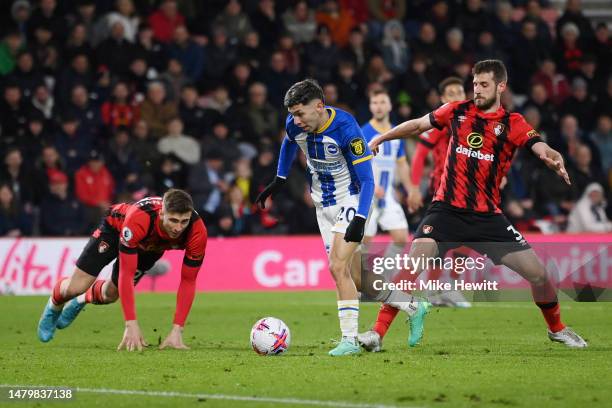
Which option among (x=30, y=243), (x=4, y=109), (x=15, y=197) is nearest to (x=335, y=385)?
(x=30, y=243)

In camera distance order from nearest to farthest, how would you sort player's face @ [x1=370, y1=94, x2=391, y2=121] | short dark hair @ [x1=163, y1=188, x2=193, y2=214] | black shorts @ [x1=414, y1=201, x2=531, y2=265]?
short dark hair @ [x1=163, y1=188, x2=193, y2=214]
black shorts @ [x1=414, y1=201, x2=531, y2=265]
player's face @ [x1=370, y1=94, x2=391, y2=121]

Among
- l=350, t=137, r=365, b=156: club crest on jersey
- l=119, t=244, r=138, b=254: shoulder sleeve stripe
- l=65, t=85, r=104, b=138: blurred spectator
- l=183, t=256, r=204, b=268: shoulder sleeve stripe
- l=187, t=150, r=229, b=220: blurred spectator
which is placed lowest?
l=183, t=256, r=204, b=268: shoulder sleeve stripe

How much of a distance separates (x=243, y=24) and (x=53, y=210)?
18.2ft

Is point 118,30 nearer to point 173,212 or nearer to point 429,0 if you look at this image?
point 429,0

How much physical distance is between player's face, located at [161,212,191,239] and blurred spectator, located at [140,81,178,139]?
1037cm

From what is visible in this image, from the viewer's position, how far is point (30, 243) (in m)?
17.1

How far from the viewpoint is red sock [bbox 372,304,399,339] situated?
382 inches

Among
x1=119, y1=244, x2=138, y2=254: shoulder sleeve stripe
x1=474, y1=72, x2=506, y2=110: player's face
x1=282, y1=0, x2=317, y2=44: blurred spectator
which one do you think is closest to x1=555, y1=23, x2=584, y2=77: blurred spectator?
x1=282, y1=0, x2=317, y2=44: blurred spectator

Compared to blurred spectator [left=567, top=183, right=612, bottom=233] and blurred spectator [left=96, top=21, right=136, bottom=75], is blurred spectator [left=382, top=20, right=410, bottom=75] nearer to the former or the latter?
blurred spectator [left=567, top=183, right=612, bottom=233]

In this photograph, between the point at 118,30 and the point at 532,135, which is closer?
the point at 532,135

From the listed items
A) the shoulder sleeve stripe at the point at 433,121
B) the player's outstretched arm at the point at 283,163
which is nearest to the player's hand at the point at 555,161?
A: the shoulder sleeve stripe at the point at 433,121

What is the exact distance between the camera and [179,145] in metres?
19.4

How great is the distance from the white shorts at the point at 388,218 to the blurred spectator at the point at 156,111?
5.96 m

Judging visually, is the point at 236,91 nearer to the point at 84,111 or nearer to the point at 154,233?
the point at 84,111
